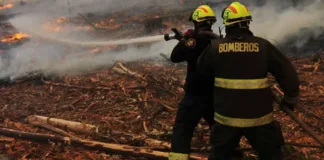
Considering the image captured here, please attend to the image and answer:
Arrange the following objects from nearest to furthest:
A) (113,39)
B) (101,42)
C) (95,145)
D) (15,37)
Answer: (95,145) < (15,37) < (101,42) < (113,39)

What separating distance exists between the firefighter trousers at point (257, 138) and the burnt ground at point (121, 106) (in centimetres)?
97

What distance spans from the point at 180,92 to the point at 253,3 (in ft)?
24.9

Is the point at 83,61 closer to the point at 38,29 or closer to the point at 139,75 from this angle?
the point at 139,75

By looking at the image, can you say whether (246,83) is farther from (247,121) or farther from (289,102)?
(289,102)

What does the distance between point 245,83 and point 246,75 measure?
3.1 inches

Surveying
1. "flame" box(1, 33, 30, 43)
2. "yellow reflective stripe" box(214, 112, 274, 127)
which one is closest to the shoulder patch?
"yellow reflective stripe" box(214, 112, 274, 127)

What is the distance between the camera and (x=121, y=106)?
267 inches

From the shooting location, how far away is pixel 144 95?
7102mm

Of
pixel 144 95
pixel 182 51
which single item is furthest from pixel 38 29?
pixel 182 51

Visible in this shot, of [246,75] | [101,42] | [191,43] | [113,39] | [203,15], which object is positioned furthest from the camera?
[113,39]

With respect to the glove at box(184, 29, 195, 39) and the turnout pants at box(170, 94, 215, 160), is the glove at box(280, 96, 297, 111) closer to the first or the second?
the turnout pants at box(170, 94, 215, 160)

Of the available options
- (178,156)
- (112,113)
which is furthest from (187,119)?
(112,113)

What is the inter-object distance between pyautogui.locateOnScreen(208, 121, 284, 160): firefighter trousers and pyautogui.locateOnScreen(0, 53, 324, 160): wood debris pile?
1.08 meters

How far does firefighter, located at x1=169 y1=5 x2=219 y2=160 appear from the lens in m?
4.07
